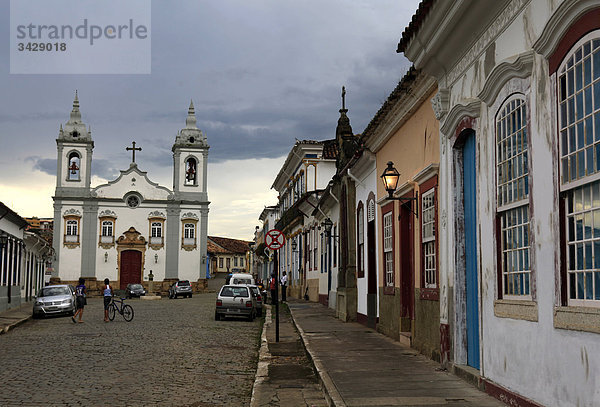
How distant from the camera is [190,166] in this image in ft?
192

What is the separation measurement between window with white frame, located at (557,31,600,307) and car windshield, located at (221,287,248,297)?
59.7ft

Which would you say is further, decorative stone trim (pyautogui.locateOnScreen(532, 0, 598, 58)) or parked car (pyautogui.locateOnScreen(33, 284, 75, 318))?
parked car (pyautogui.locateOnScreen(33, 284, 75, 318))

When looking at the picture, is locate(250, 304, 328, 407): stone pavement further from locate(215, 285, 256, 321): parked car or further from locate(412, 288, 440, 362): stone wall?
locate(215, 285, 256, 321): parked car

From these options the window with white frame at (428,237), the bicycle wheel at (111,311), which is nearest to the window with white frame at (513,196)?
the window with white frame at (428,237)

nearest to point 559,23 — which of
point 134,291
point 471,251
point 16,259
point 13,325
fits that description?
point 471,251

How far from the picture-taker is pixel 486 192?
7.41 m

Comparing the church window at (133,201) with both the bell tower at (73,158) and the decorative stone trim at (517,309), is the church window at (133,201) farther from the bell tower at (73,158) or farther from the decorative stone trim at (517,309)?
the decorative stone trim at (517,309)

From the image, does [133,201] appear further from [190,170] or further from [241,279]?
[241,279]

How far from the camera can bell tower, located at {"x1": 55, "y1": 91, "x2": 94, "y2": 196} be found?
5578 centimetres

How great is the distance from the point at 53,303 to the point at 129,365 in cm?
1467

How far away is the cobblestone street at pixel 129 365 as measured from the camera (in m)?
8.44

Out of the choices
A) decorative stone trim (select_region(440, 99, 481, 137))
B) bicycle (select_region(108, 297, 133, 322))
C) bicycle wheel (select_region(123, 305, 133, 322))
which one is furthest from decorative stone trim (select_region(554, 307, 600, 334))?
bicycle wheel (select_region(123, 305, 133, 322))

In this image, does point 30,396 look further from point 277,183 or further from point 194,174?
point 194,174

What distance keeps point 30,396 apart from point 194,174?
51.0 metres
